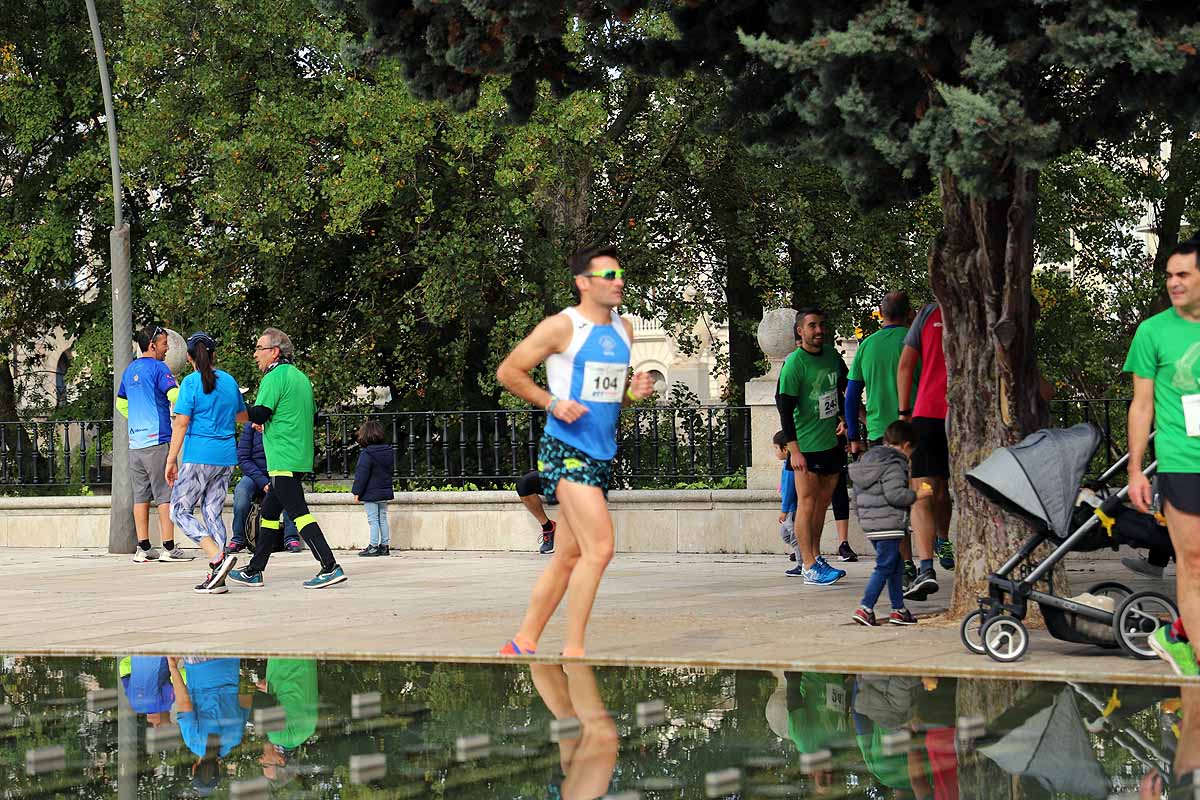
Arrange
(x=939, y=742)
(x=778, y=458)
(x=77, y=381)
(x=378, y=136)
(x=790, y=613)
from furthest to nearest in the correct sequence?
(x=77, y=381)
(x=378, y=136)
(x=778, y=458)
(x=790, y=613)
(x=939, y=742)

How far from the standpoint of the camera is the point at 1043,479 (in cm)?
762

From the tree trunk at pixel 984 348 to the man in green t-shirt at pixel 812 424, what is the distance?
264 cm

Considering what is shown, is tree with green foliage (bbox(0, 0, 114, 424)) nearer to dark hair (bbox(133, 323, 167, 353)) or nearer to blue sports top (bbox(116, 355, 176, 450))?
dark hair (bbox(133, 323, 167, 353))

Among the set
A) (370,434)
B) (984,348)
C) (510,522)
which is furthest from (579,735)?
(370,434)

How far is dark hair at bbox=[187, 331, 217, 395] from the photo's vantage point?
42.7ft

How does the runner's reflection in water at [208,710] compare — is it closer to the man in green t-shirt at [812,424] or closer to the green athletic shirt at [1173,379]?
the green athletic shirt at [1173,379]

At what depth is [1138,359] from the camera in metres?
7.07

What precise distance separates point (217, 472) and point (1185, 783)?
981cm

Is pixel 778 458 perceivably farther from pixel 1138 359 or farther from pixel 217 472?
pixel 1138 359

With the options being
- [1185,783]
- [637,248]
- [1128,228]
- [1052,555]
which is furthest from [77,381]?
[1185,783]

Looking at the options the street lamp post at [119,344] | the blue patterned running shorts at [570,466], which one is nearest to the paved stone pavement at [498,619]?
the blue patterned running shorts at [570,466]

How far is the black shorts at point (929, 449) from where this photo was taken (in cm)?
Answer: 1084

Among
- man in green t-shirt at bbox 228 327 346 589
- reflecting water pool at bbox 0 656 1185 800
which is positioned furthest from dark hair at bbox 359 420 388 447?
reflecting water pool at bbox 0 656 1185 800

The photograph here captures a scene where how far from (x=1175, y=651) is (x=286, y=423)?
22.5 feet
